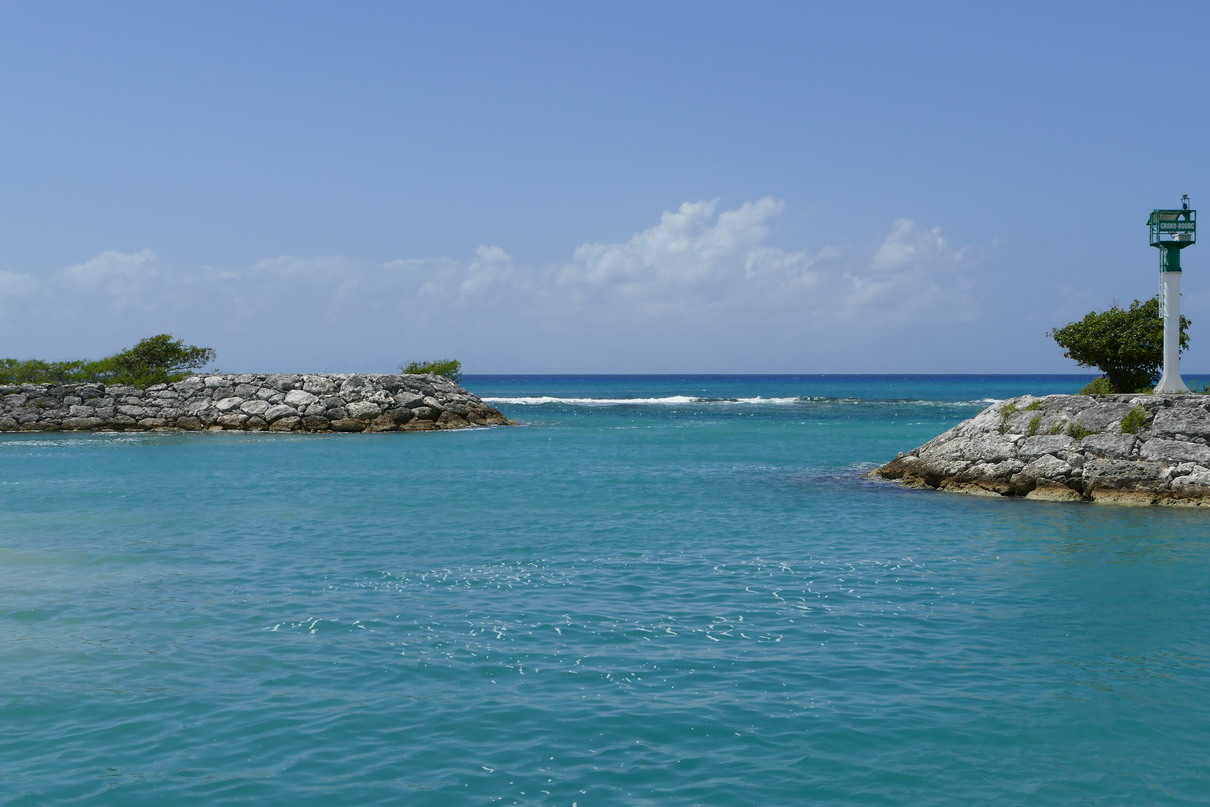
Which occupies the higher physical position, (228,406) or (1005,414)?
(228,406)

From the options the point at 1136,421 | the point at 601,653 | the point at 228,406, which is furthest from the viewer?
the point at 228,406

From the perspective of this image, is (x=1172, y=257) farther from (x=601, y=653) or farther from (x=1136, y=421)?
(x=601, y=653)

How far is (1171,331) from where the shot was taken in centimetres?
2380

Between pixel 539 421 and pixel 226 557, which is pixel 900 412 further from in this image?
pixel 226 557

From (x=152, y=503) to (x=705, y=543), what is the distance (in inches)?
500

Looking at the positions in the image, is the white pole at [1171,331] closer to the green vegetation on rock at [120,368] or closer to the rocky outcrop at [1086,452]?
the rocky outcrop at [1086,452]

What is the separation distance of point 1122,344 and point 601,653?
20952 millimetres

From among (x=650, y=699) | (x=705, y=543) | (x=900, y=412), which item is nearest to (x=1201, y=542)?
(x=705, y=543)

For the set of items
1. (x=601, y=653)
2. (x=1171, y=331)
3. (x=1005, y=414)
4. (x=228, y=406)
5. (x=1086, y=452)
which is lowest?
(x=601, y=653)

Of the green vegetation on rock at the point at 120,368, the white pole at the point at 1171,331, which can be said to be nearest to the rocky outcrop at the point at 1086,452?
the white pole at the point at 1171,331

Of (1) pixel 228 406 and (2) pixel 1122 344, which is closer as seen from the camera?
(2) pixel 1122 344

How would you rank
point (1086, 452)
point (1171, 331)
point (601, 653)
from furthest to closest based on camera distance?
point (1171, 331) → point (1086, 452) → point (601, 653)

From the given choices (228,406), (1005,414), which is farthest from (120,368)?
(1005,414)

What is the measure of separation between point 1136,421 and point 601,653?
17.2m
